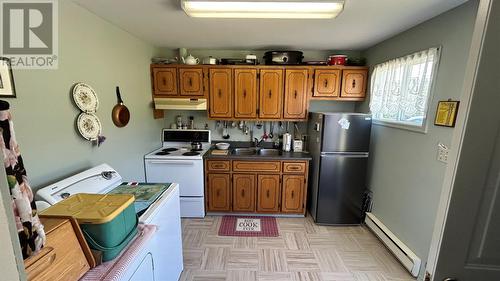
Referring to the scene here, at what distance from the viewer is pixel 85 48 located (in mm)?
1790

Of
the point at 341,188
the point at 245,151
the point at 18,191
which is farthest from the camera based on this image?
the point at 245,151

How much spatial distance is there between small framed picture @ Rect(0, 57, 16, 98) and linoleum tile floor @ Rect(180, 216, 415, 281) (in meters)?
1.90

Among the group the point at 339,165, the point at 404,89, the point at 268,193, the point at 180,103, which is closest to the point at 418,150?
the point at 404,89

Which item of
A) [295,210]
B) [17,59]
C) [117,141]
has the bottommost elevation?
[295,210]

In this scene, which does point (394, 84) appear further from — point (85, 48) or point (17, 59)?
point (17, 59)

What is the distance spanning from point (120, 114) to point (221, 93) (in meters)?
1.30

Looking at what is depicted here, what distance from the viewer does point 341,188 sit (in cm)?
277

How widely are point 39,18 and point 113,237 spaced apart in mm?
1553

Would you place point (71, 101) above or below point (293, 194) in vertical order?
above

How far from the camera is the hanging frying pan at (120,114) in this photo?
2.18 meters

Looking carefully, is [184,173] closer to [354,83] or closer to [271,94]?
[271,94]

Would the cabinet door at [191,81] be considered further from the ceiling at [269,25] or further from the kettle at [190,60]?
the ceiling at [269,25]

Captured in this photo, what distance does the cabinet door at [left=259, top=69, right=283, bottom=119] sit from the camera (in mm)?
2973

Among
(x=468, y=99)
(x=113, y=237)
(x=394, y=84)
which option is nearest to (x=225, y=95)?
(x=394, y=84)
